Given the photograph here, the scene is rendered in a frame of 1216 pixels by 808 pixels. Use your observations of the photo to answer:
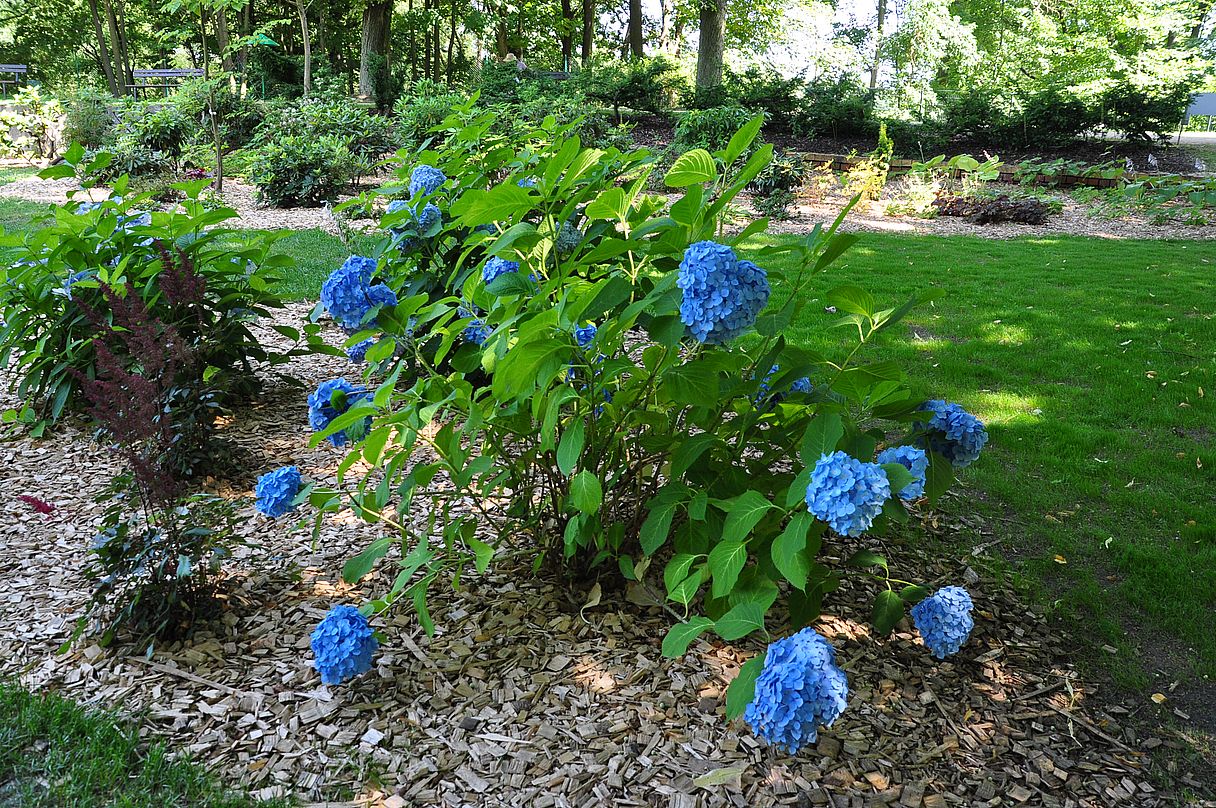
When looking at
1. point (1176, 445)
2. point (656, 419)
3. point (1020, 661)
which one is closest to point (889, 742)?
point (1020, 661)

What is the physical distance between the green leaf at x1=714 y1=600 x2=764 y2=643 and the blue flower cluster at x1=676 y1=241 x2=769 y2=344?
1.85 feet

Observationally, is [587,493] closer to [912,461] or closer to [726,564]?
[726,564]

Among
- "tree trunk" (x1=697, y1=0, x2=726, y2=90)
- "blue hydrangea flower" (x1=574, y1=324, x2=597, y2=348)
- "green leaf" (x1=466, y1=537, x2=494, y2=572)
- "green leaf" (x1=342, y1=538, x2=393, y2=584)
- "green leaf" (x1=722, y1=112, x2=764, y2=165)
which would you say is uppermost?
"tree trunk" (x1=697, y1=0, x2=726, y2=90)

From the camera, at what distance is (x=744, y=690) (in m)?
1.65

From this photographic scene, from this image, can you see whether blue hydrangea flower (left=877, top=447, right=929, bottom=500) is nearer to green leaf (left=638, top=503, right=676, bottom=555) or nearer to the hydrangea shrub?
the hydrangea shrub

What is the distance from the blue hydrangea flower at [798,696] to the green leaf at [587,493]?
0.49 m

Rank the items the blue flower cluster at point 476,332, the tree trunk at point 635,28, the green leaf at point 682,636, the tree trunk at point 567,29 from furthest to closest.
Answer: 1. the tree trunk at point 567,29
2. the tree trunk at point 635,28
3. the blue flower cluster at point 476,332
4. the green leaf at point 682,636

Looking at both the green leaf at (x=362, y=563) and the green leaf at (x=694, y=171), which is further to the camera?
the green leaf at (x=362, y=563)

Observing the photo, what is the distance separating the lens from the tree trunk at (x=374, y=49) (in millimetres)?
16531

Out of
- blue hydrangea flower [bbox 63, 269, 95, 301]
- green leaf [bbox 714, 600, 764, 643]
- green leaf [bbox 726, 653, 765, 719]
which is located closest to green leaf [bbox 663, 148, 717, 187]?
green leaf [bbox 714, 600, 764, 643]

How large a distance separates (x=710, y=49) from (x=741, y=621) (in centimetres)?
1584

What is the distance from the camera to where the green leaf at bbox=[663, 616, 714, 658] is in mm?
1648

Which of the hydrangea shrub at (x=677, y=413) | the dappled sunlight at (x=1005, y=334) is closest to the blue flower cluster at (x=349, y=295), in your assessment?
the hydrangea shrub at (x=677, y=413)

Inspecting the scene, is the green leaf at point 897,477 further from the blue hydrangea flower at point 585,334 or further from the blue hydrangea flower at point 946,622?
the blue hydrangea flower at point 585,334
